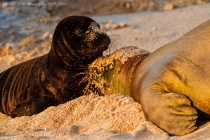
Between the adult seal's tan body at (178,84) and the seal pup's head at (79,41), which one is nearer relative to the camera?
the adult seal's tan body at (178,84)

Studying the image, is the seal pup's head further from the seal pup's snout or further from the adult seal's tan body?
the adult seal's tan body

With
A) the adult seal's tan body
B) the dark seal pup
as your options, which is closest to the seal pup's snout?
the dark seal pup

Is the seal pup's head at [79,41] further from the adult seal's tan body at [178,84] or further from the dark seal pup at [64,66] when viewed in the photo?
the adult seal's tan body at [178,84]

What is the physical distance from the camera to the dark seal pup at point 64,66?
409 centimetres

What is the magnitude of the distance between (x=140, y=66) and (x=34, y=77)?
3.85ft

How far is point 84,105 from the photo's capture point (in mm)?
3814

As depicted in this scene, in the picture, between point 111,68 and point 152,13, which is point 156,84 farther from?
point 152,13

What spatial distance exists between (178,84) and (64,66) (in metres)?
1.29

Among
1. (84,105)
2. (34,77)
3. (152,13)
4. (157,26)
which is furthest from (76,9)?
(84,105)

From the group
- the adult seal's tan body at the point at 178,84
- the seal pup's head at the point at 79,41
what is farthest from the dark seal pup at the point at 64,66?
the adult seal's tan body at the point at 178,84

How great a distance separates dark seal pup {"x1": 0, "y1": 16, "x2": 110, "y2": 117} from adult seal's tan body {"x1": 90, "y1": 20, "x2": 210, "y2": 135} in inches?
24.2

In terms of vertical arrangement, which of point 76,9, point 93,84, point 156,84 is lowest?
point 76,9

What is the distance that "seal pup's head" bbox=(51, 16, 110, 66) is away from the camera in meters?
4.05

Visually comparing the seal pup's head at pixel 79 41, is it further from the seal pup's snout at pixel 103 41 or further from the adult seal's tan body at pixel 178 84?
the adult seal's tan body at pixel 178 84
